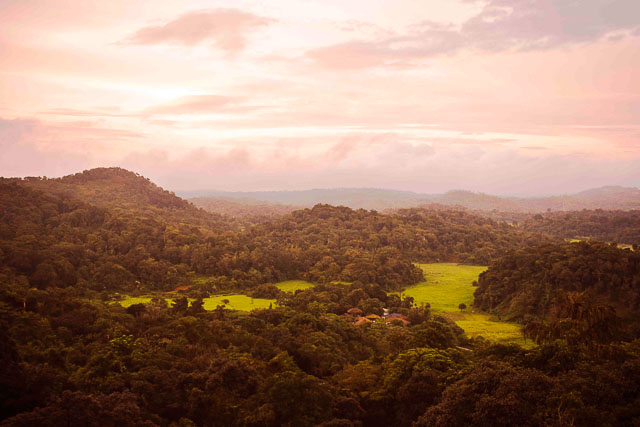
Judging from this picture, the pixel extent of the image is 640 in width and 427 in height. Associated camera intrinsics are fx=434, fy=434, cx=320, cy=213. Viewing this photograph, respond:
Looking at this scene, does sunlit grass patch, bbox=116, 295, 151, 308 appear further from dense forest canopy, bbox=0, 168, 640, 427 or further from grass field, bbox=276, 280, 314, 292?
grass field, bbox=276, 280, 314, 292

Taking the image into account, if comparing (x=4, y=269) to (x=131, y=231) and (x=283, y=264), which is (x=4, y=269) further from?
(x=283, y=264)

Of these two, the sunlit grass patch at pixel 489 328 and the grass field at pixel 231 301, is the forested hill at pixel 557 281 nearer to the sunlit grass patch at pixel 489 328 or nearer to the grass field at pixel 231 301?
the sunlit grass patch at pixel 489 328

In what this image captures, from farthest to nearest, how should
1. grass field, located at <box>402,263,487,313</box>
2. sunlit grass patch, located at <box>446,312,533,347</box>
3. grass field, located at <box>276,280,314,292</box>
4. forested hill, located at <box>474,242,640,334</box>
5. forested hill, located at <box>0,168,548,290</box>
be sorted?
1. grass field, located at <box>276,280,314,292</box>
2. grass field, located at <box>402,263,487,313</box>
3. forested hill, located at <box>0,168,548,290</box>
4. forested hill, located at <box>474,242,640,334</box>
5. sunlit grass patch, located at <box>446,312,533,347</box>

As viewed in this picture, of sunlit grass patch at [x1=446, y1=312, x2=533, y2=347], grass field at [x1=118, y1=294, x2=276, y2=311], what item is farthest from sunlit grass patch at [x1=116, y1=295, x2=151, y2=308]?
sunlit grass patch at [x1=446, y1=312, x2=533, y2=347]

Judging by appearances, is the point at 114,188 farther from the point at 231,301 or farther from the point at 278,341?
the point at 278,341

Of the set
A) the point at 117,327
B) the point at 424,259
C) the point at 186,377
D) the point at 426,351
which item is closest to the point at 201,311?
the point at 117,327

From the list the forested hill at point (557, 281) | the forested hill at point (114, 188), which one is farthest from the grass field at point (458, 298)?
the forested hill at point (114, 188)

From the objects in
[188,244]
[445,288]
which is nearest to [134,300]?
[188,244]

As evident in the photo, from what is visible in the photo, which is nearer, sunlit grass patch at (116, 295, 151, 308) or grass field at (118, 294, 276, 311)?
sunlit grass patch at (116, 295, 151, 308)
